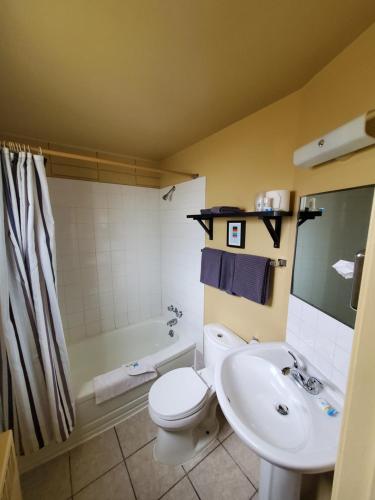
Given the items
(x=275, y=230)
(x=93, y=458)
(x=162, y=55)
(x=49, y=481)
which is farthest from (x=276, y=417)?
(x=162, y=55)

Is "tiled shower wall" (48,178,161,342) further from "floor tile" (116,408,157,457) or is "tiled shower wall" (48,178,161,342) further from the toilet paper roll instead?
A: the toilet paper roll

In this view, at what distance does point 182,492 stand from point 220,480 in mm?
243

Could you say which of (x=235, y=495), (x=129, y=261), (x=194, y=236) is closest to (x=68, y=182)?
(x=129, y=261)

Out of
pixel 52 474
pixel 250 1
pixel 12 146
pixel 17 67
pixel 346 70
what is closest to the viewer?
pixel 250 1

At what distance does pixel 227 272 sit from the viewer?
162cm

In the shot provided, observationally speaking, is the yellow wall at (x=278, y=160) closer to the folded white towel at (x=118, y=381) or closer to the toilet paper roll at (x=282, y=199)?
the toilet paper roll at (x=282, y=199)

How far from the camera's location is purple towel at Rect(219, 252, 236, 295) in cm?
159

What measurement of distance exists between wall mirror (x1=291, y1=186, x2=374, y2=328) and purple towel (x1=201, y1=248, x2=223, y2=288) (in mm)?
606

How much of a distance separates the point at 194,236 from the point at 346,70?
1453 millimetres

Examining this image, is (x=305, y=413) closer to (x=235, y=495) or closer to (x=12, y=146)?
(x=235, y=495)

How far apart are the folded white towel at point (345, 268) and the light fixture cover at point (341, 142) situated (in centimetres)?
47

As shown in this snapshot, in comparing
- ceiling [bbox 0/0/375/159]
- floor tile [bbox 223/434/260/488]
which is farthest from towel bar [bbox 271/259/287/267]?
floor tile [bbox 223/434/260/488]

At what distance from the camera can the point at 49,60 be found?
37.6 inches

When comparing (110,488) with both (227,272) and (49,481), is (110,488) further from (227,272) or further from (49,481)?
(227,272)
